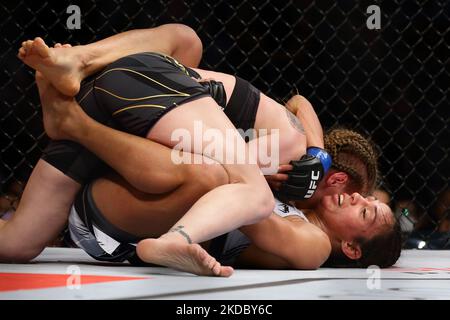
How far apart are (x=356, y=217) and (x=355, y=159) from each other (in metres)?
0.19

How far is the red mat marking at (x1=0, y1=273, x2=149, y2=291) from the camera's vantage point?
43.1 inches

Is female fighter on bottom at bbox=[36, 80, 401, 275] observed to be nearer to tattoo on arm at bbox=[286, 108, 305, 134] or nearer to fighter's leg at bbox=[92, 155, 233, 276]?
fighter's leg at bbox=[92, 155, 233, 276]

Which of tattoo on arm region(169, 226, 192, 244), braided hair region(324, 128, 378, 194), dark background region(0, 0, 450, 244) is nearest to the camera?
tattoo on arm region(169, 226, 192, 244)

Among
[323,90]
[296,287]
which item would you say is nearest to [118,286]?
[296,287]

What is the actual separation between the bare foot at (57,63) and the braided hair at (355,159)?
69cm

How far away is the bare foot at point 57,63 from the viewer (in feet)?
4.22

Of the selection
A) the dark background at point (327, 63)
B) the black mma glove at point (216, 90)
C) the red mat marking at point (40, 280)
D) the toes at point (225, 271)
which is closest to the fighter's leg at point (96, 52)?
the black mma glove at point (216, 90)

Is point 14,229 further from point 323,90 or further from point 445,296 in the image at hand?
point 323,90

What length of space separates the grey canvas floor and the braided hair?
0.25 metres

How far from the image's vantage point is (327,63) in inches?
121

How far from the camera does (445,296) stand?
1.10 m

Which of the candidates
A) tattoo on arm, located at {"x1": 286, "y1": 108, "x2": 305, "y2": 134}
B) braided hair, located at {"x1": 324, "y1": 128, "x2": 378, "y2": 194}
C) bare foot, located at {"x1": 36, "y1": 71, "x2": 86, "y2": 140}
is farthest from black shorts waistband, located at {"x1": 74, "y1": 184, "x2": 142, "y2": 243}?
braided hair, located at {"x1": 324, "y1": 128, "x2": 378, "y2": 194}

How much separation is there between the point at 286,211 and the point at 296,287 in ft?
1.44

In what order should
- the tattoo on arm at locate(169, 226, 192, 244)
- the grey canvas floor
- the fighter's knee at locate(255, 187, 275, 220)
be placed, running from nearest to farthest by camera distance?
the grey canvas floor → the tattoo on arm at locate(169, 226, 192, 244) → the fighter's knee at locate(255, 187, 275, 220)
